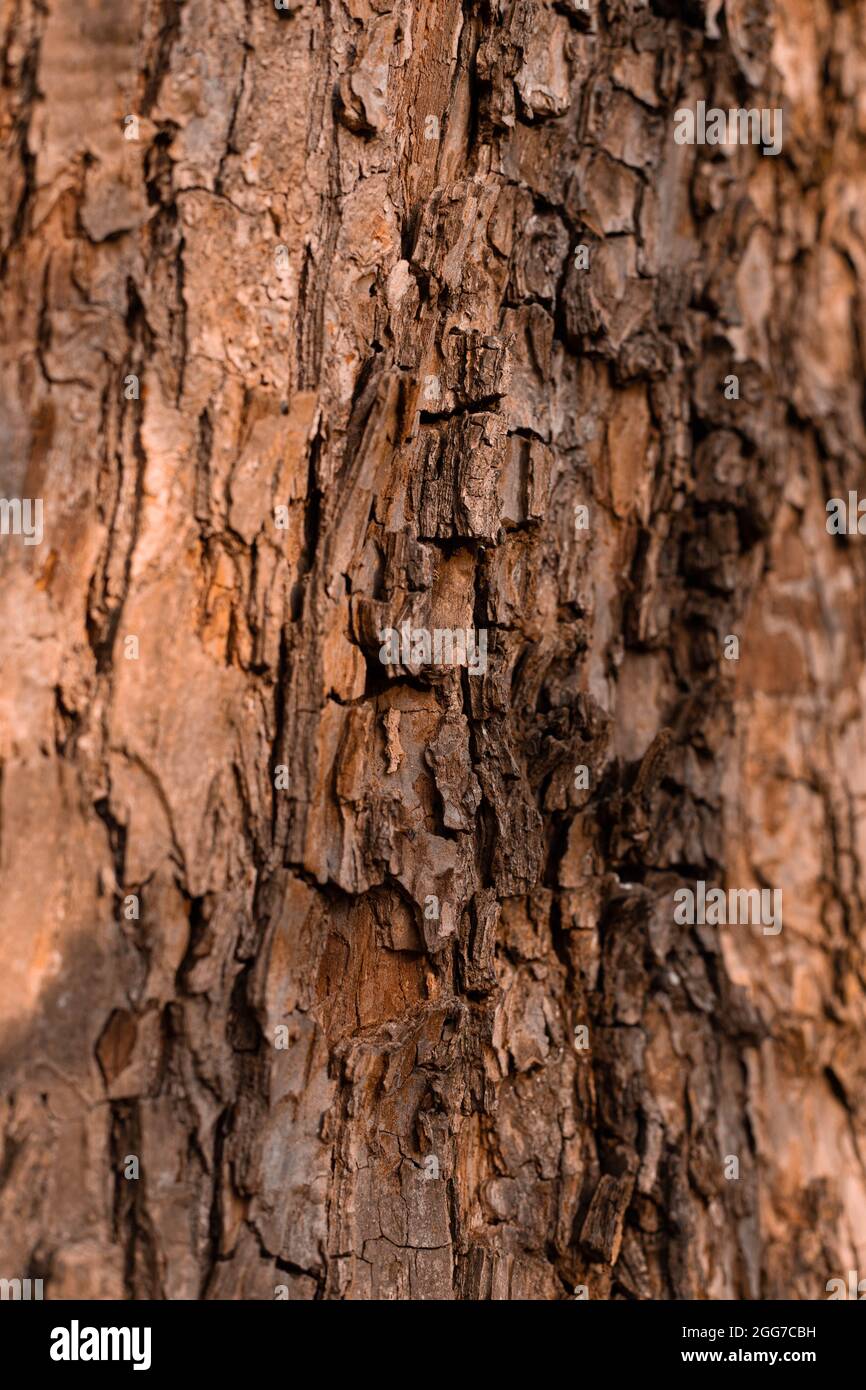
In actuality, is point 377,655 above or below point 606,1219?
above

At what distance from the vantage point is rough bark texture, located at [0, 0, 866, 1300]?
52.0 inches

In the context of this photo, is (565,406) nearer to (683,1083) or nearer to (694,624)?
(694,624)

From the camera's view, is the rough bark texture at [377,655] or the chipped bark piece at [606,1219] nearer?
the rough bark texture at [377,655]

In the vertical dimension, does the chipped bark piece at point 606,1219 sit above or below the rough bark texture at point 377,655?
below

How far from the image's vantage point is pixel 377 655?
1.45m

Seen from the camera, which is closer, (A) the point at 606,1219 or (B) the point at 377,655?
(B) the point at 377,655

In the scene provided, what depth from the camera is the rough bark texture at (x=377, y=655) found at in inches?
52.0

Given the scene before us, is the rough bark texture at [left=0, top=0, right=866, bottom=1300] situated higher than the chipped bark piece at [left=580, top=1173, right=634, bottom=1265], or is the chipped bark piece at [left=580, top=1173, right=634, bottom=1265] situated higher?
the rough bark texture at [left=0, top=0, right=866, bottom=1300]

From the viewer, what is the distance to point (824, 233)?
2105 mm

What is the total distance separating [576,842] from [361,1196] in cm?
54

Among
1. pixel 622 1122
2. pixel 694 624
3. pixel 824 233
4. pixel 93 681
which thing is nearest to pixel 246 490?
pixel 93 681

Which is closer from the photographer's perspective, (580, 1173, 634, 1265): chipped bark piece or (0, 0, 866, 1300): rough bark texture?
(0, 0, 866, 1300): rough bark texture

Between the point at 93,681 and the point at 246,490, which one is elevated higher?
the point at 246,490

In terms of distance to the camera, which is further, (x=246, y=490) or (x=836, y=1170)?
(x=836, y=1170)
